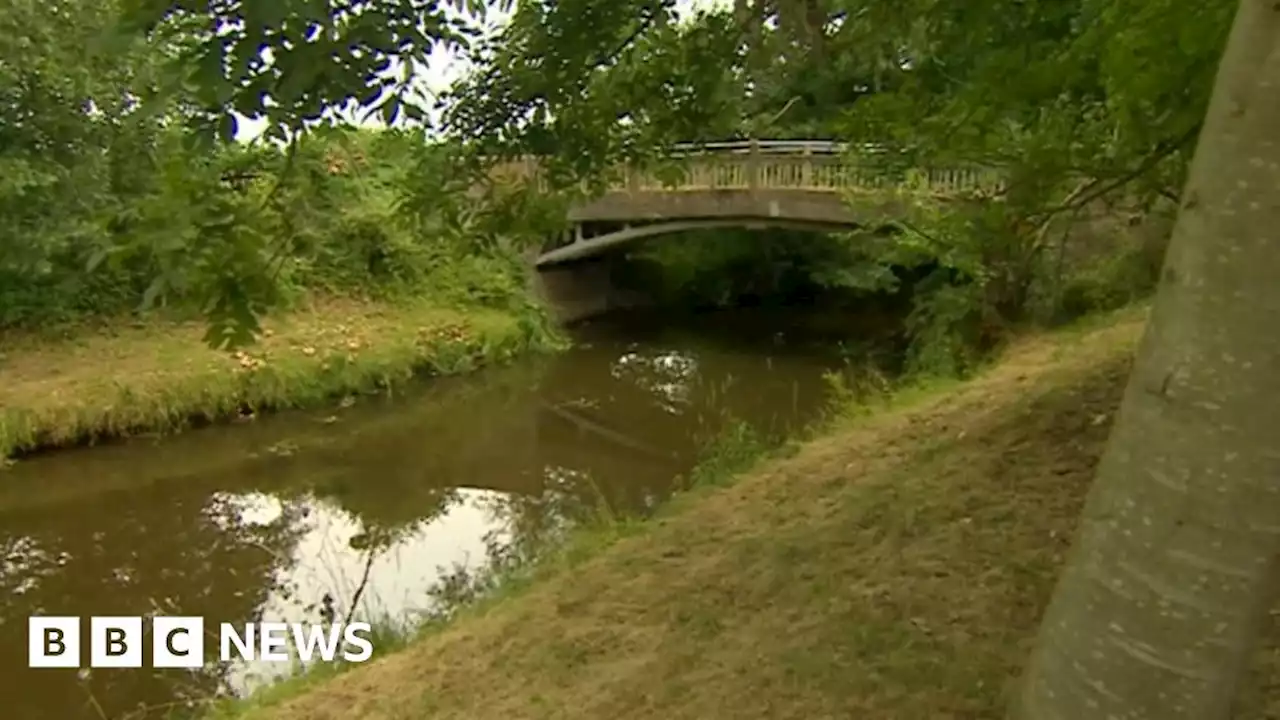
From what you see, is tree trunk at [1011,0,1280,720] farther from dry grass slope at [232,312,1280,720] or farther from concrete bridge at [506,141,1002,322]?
concrete bridge at [506,141,1002,322]

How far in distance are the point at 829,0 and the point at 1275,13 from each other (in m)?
2.15

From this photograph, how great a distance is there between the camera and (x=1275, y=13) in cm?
138

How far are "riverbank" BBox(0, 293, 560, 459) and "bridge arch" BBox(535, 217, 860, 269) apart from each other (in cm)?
233

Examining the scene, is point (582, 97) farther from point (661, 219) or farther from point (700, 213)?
point (661, 219)

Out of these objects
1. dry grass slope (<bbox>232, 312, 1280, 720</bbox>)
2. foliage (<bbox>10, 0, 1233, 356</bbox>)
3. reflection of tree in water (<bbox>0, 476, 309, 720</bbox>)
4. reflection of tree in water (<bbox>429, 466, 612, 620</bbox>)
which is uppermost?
foliage (<bbox>10, 0, 1233, 356</bbox>)

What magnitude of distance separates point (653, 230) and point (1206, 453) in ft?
46.3

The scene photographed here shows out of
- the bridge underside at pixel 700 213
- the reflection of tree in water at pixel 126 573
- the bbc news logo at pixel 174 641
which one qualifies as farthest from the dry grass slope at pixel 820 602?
the bridge underside at pixel 700 213

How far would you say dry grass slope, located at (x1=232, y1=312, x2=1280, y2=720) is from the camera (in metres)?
2.79

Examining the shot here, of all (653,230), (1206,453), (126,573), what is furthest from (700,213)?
(1206,453)

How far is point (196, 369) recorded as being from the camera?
1154cm

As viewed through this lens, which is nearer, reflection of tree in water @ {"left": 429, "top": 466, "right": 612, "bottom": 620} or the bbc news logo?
the bbc news logo

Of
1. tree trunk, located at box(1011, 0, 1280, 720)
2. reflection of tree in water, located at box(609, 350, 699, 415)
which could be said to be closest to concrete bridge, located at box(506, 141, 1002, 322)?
reflection of tree in water, located at box(609, 350, 699, 415)

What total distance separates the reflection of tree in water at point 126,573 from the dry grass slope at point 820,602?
1989 millimetres

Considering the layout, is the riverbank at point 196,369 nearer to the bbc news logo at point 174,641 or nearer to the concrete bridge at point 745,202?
the concrete bridge at point 745,202
